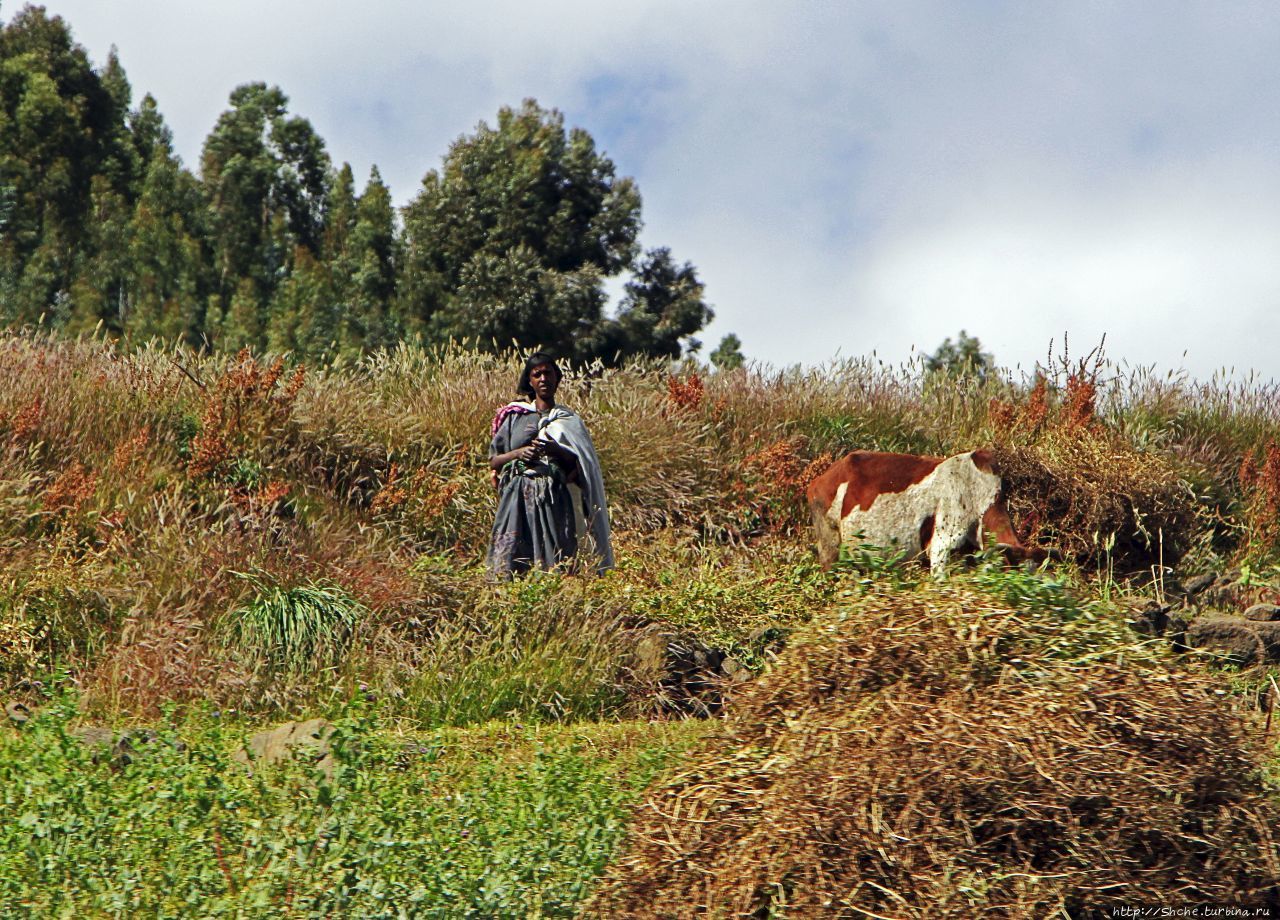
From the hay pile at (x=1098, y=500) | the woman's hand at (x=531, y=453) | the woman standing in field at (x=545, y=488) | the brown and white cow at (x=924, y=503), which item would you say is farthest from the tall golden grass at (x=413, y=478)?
the brown and white cow at (x=924, y=503)

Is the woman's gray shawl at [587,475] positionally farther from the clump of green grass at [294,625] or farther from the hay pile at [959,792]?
the hay pile at [959,792]

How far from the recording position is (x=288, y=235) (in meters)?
34.3

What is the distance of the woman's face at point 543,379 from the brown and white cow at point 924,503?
211 centimetres

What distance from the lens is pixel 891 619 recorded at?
4016 mm

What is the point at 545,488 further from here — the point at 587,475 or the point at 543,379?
the point at 543,379

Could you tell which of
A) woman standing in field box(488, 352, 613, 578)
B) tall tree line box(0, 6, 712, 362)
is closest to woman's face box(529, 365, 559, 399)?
woman standing in field box(488, 352, 613, 578)

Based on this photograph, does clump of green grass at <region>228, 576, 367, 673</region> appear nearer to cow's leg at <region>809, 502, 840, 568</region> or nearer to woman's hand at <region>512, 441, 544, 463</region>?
woman's hand at <region>512, 441, 544, 463</region>

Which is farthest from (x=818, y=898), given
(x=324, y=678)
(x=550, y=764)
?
(x=324, y=678)

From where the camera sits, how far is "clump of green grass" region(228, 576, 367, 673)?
745cm

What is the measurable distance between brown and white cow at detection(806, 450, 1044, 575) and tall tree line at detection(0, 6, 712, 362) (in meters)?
18.1

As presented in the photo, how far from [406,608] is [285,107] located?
94.1 feet

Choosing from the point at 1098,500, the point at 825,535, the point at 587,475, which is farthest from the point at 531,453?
the point at 1098,500

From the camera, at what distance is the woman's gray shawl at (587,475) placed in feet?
30.3

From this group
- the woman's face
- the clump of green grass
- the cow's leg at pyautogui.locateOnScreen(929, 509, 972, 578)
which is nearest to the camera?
the clump of green grass
